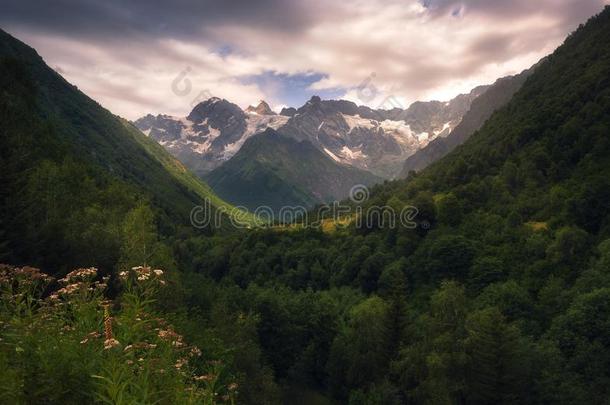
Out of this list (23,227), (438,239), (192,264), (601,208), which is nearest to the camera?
(23,227)

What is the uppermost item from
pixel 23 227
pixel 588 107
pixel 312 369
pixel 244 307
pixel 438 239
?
pixel 588 107

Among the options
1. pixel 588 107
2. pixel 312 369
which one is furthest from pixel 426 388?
pixel 588 107

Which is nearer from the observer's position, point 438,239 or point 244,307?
point 244,307

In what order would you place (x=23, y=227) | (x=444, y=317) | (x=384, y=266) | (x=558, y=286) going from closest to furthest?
(x=23, y=227), (x=444, y=317), (x=558, y=286), (x=384, y=266)

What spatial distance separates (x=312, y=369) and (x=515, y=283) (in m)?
41.7

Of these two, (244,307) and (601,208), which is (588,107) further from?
(244,307)

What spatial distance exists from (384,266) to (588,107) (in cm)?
7245

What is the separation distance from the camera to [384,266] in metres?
117

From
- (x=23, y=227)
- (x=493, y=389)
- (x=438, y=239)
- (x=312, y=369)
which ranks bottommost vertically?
(x=312, y=369)

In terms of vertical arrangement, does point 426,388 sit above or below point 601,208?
below

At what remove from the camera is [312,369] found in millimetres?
77312

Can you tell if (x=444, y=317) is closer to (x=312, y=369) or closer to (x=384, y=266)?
(x=312, y=369)

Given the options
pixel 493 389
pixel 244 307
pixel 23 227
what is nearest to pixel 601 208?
pixel 493 389

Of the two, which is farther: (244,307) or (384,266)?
(384,266)
